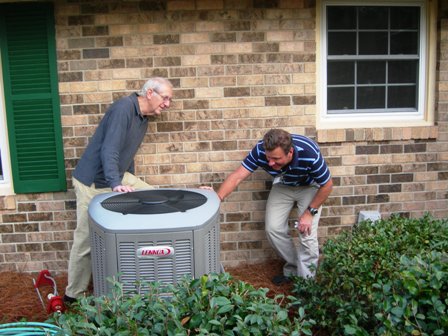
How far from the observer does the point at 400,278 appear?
250 centimetres

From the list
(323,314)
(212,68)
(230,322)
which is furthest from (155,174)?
(230,322)

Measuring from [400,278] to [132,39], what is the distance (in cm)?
304

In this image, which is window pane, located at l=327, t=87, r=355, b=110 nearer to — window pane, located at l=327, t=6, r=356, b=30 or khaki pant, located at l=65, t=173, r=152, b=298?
window pane, located at l=327, t=6, r=356, b=30

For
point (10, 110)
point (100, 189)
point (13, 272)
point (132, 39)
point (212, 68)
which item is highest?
point (132, 39)

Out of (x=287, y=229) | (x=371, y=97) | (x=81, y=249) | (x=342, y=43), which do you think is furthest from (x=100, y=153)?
(x=371, y=97)

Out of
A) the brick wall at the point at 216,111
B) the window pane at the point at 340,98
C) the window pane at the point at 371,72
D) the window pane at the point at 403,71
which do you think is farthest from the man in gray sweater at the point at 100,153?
the window pane at the point at 403,71

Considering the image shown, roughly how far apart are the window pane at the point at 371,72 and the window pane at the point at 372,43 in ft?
0.34

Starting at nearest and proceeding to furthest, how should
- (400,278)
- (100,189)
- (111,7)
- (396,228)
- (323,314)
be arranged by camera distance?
(400,278) → (323,314) → (396,228) → (100,189) → (111,7)

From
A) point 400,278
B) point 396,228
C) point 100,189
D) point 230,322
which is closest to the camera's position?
point 230,322

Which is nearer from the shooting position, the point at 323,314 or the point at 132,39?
the point at 323,314

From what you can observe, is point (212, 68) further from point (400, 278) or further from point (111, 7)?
point (400, 278)

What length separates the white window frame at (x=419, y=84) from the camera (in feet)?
15.3

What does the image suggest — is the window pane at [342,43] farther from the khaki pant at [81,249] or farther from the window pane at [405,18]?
the khaki pant at [81,249]

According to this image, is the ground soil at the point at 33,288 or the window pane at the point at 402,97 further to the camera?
the window pane at the point at 402,97
